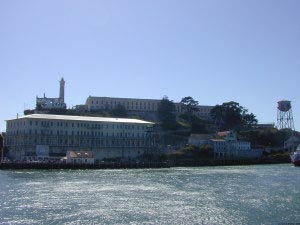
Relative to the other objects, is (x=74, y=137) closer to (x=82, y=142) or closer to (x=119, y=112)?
(x=82, y=142)

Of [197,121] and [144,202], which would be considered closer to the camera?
[144,202]

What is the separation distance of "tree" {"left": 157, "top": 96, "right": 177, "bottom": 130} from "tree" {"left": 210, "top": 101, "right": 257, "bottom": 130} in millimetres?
14115

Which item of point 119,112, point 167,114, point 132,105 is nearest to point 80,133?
point 119,112

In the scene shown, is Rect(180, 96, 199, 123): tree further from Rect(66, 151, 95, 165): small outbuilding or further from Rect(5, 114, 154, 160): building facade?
Rect(66, 151, 95, 165): small outbuilding

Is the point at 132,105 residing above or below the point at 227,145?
above

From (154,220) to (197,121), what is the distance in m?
113

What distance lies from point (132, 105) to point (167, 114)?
12582 mm

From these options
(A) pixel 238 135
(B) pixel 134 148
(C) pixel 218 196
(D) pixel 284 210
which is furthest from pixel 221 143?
(D) pixel 284 210

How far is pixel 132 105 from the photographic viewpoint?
467ft

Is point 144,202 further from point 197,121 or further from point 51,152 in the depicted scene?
point 197,121

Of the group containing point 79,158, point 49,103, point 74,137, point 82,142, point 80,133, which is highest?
point 49,103

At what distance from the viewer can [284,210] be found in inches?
1287

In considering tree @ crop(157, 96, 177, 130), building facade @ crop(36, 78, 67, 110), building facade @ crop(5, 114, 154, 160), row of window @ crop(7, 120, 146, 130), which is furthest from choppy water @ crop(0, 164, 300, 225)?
tree @ crop(157, 96, 177, 130)

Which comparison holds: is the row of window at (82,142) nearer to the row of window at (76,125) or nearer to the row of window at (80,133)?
the row of window at (80,133)
